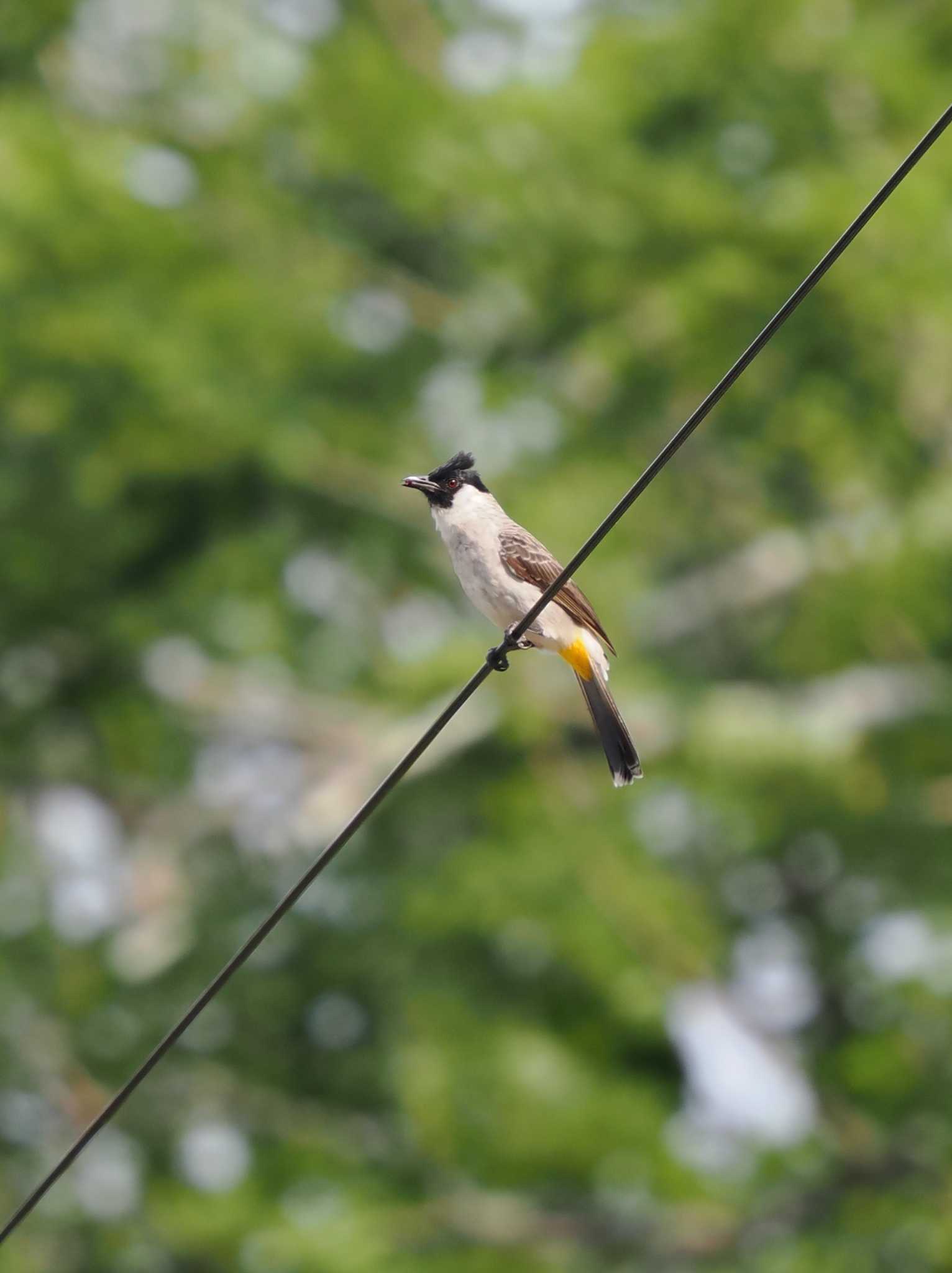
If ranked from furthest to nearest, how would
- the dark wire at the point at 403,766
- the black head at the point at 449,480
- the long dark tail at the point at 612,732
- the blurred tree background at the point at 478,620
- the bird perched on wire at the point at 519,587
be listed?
the blurred tree background at the point at 478,620 → the black head at the point at 449,480 → the bird perched on wire at the point at 519,587 → the long dark tail at the point at 612,732 → the dark wire at the point at 403,766

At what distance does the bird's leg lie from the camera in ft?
13.1

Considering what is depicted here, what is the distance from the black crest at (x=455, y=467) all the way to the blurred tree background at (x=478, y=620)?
7.90ft

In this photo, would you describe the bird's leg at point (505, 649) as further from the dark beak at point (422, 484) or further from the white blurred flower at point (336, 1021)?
the white blurred flower at point (336, 1021)

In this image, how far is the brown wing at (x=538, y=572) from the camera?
4945mm

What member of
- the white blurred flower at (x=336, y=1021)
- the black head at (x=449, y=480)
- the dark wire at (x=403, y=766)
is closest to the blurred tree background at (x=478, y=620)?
the white blurred flower at (x=336, y=1021)

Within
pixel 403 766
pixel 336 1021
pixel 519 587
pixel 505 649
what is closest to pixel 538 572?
pixel 519 587

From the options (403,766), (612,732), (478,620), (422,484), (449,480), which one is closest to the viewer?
(403,766)

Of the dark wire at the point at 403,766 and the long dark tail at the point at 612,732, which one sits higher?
the long dark tail at the point at 612,732

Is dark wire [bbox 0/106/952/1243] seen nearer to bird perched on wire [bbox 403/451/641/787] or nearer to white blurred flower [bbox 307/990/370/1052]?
bird perched on wire [bbox 403/451/641/787]

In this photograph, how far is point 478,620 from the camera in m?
9.74


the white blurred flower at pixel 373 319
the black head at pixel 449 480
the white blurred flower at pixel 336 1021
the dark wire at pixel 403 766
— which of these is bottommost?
the dark wire at pixel 403 766

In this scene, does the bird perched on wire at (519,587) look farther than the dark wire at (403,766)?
Yes

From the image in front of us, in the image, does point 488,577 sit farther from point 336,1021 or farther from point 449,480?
point 336,1021

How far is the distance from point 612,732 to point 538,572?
1.84 ft
